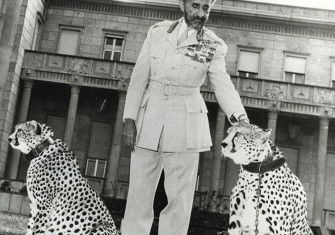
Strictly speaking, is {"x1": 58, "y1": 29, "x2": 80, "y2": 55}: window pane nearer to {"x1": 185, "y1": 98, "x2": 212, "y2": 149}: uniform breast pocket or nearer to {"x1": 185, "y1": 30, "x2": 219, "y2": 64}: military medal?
{"x1": 185, "y1": 30, "x2": 219, "y2": 64}: military medal

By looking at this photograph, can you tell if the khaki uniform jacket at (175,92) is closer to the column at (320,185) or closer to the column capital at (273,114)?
the column at (320,185)

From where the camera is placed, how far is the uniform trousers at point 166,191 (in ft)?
12.6

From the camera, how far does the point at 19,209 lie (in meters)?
8.02

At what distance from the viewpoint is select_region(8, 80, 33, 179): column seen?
838 inches

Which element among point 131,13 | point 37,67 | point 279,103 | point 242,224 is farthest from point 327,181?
point 242,224

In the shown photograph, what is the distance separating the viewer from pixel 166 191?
13.0 feet

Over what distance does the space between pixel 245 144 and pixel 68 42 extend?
71.4ft

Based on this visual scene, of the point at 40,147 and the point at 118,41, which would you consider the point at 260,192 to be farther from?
the point at 118,41

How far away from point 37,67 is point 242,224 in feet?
63.5

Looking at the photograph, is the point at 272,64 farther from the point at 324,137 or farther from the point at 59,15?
the point at 59,15

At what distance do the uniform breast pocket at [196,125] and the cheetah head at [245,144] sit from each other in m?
0.32

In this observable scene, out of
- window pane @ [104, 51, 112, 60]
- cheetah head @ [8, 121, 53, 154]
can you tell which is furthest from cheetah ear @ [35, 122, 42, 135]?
window pane @ [104, 51, 112, 60]

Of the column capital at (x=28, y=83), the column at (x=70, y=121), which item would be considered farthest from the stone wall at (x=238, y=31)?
the column at (x=70, y=121)

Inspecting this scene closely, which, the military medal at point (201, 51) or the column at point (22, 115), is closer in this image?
the military medal at point (201, 51)
